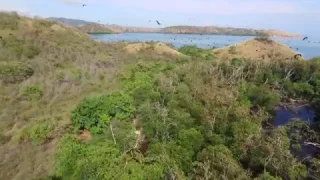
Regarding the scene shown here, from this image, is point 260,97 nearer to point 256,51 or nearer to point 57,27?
point 256,51

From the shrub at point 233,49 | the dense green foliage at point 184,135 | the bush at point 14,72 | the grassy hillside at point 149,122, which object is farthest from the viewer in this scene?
the shrub at point 233,49

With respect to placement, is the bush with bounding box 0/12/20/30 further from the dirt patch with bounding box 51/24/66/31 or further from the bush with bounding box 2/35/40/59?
the bush with bounding box 2/35/40/59

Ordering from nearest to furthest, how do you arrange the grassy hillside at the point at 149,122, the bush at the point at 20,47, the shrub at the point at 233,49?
the grassy hillside at the point at 149,122 → the bush at the point at 20,47 → the shrub at the point at 233,49

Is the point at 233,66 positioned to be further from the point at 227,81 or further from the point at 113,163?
the point at 113,163

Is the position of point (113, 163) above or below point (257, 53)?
above

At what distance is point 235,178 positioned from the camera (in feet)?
68.0

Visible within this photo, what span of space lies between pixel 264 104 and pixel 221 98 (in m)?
9.84

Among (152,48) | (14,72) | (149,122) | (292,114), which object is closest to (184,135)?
(149,122)

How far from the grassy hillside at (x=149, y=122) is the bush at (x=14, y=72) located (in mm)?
138

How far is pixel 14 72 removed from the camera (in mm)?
51188

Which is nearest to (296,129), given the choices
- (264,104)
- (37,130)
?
(264,104)

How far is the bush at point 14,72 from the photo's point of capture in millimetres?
49812

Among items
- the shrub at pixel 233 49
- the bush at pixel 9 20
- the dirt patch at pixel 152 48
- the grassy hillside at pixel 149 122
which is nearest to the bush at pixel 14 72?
the grassy hillside at pixel 149 122

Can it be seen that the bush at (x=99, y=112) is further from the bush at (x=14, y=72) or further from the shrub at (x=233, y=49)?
the shrub at (x=233, y=49)
